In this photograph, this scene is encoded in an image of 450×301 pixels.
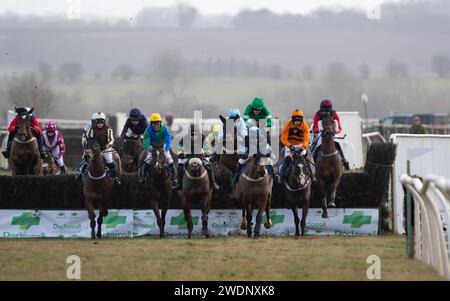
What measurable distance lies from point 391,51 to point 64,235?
17.2 m

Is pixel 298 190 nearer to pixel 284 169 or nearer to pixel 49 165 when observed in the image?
pixel 284 169

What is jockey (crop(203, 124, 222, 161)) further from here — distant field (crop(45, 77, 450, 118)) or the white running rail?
distant field (crop(45, 77, 450, 118))

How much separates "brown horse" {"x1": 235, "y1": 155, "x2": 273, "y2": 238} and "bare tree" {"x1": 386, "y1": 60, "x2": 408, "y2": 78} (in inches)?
649

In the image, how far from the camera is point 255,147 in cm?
1486

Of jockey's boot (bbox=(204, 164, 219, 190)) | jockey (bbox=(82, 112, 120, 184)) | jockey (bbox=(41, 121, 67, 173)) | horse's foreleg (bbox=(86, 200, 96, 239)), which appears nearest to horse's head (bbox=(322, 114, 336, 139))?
jockey's boot (bbox=(204, 164, 219, 190))

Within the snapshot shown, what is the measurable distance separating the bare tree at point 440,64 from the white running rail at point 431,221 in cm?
1990

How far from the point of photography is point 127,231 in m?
15.9

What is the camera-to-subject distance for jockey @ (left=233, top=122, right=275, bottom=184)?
14789 mm

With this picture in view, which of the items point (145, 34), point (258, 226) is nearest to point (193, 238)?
point (258, 226)

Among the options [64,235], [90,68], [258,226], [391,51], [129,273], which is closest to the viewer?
[129,273]

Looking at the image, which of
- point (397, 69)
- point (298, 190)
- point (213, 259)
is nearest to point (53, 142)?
point (298, 190)

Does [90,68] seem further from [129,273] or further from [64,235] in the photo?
[129,273]

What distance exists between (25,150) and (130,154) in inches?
71.6

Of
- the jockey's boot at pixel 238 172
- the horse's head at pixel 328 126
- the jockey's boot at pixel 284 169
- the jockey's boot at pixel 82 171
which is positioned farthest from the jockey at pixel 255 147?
the jockey's boot at pixel 82 171
